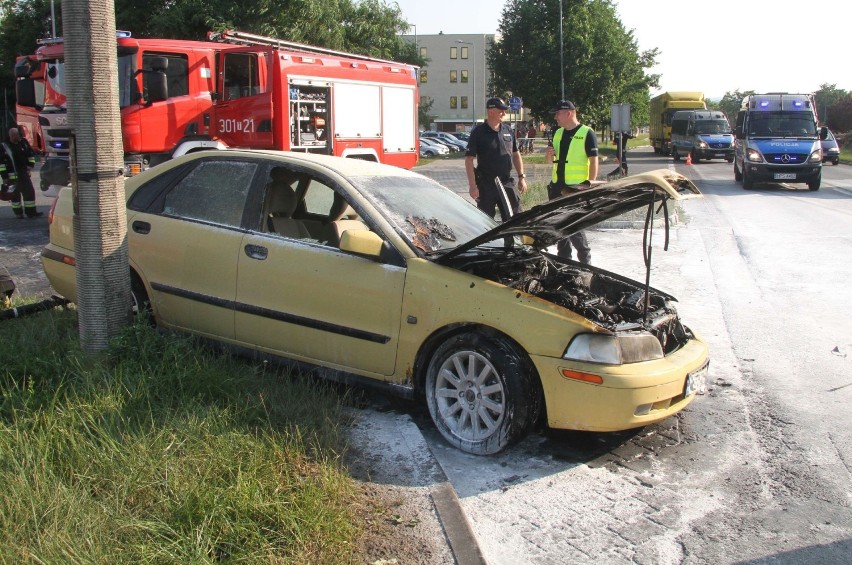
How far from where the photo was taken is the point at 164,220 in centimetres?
547

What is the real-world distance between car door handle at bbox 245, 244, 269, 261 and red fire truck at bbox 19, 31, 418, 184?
296 inches

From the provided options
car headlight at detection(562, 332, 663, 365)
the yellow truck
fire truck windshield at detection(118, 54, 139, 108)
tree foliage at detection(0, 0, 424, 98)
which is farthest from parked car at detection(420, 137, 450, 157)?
car headlight at detection(562, 332, 663, 365)

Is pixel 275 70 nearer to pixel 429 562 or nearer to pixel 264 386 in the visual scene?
pixel 264 386

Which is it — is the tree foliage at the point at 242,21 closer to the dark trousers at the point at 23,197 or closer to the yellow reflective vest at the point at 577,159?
the dark trousers at the point at 23,197

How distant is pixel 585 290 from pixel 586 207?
63 cm

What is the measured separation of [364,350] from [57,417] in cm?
163

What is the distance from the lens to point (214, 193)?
17.6 feet

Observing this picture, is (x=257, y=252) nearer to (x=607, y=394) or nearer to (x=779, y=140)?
(x=607, y=394)

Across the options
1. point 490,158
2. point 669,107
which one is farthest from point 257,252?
point 669,107

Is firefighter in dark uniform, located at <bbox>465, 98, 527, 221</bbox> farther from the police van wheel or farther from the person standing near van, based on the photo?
the police van wheel

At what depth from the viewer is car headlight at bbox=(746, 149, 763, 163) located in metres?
20.5

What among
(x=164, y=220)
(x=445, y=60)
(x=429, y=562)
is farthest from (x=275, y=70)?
(x=445, y=60)

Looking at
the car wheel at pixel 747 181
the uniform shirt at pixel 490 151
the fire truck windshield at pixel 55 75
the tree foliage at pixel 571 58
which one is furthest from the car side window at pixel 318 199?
the tree foliage at pixel 571 58

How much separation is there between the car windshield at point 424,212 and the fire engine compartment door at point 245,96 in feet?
26.7
